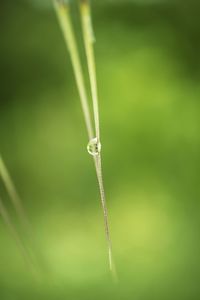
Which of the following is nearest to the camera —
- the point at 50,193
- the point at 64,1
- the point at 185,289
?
the point at 64,1

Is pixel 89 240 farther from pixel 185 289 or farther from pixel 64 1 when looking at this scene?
pixel 64 1

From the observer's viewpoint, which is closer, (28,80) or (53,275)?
(53,275)

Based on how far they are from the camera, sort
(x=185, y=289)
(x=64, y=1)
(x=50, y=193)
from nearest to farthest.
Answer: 1. (x=64, y=1)
2. (x=185, y=289)
3. (x=50, y=193)

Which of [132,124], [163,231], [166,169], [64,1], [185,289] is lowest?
[64,1]

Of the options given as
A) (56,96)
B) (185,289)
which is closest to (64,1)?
(185,289)

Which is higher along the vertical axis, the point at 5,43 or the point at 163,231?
A: the point at 5,43

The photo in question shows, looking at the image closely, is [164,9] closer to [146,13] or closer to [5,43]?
[146,13]

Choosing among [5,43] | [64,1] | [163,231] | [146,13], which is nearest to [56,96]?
[5,43]
